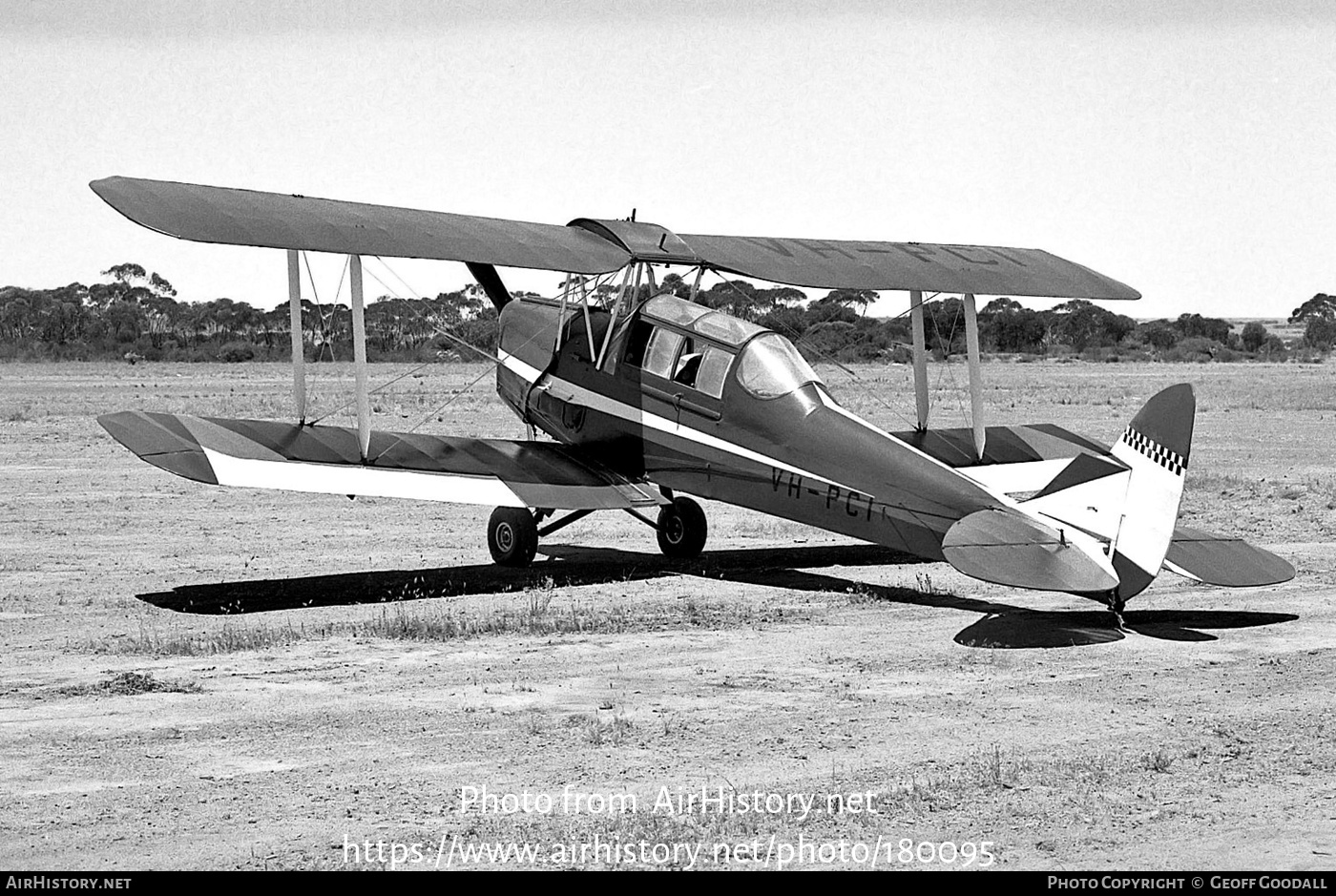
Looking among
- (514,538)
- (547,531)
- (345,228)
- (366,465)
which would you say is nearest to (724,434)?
(547,531)

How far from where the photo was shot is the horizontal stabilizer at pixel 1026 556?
1032cm

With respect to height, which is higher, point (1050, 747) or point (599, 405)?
point (599, 405)

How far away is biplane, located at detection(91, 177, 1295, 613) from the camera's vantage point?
10922 millimetres

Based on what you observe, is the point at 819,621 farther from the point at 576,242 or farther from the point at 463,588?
the point at 576,242

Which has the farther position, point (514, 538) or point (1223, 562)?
point (514, 538)

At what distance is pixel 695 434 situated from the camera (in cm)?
1428

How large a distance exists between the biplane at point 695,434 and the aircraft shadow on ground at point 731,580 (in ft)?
1.52

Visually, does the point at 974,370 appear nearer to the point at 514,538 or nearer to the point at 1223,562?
the point at 514,538

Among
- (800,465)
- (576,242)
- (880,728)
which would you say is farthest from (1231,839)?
(576,242)

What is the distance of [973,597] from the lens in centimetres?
1316

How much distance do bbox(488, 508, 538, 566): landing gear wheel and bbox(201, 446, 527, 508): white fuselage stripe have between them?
3.79 ft

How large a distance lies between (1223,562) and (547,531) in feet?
21.8

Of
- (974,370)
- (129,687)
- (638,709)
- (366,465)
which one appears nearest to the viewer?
(638,709)
